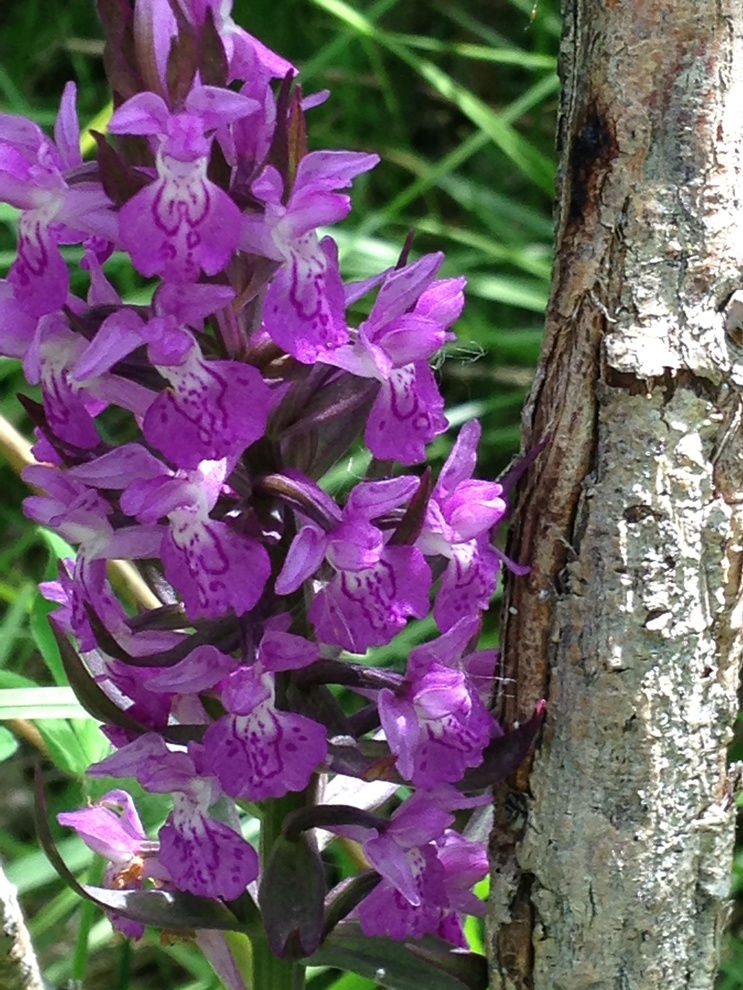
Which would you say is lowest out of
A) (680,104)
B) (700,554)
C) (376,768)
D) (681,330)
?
(376,768)

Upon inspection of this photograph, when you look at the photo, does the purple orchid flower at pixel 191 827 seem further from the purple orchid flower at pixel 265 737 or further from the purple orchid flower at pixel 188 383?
the purple orchid flower at pixel 188 383

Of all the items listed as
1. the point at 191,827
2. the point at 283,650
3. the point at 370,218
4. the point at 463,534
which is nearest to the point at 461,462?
the point at 463,534

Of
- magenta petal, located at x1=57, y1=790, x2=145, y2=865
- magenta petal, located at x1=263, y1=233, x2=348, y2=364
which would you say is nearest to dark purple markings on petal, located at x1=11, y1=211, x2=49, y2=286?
magenta petal, located at x1=263, y1=233, x2=348, y2=364

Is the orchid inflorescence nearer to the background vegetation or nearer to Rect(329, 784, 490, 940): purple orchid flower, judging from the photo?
Rect(329, 784, 490, 940): purple orchid flower

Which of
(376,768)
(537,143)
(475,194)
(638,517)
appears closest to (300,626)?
(376,768)

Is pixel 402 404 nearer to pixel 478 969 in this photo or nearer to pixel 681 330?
pixel 681 330

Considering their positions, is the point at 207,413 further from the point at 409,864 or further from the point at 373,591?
the point at 409,864

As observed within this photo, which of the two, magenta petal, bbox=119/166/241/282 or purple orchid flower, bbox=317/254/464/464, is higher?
magenta petal, bbox=119/166/241/282

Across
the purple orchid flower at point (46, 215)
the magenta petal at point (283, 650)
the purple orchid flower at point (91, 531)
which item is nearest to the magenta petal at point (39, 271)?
the purple orchid flower at point (46, 215)
